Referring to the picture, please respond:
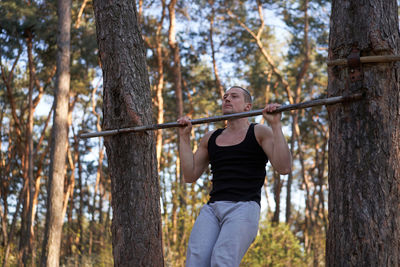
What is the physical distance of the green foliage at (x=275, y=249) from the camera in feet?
38.5

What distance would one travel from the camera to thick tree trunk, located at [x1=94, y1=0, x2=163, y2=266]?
422 centimetres

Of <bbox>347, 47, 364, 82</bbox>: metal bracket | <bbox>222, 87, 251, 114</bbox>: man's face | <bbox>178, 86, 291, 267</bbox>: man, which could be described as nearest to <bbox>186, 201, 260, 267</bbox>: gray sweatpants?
<bbox>178, 86, 291, 267</bbox>: man

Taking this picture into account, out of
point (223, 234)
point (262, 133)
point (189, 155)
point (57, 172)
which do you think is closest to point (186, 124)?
point (189, 155)

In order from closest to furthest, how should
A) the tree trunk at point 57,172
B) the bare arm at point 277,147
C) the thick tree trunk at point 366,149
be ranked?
the thick tree trunk at point 366,149
the bare arm at point 277,147
the tree trunk at point 57,172

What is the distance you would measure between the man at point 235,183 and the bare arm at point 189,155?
A: 0.12 metres

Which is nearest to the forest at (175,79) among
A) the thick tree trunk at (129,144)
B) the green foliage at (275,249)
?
the green foliage at (275,249)

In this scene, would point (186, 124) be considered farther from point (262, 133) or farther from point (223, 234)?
point (223, 234)

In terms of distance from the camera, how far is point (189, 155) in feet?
12.9

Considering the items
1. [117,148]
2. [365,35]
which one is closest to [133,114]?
[117,148]

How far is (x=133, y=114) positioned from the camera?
4.29 meters

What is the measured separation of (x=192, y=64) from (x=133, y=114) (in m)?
16.8

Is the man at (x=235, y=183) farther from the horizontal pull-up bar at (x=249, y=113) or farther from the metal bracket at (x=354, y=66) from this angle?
the metal bracket at (x=354, y=66)

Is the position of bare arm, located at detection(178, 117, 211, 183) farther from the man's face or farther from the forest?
the forest

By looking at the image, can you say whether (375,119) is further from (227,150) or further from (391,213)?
(227,150)
